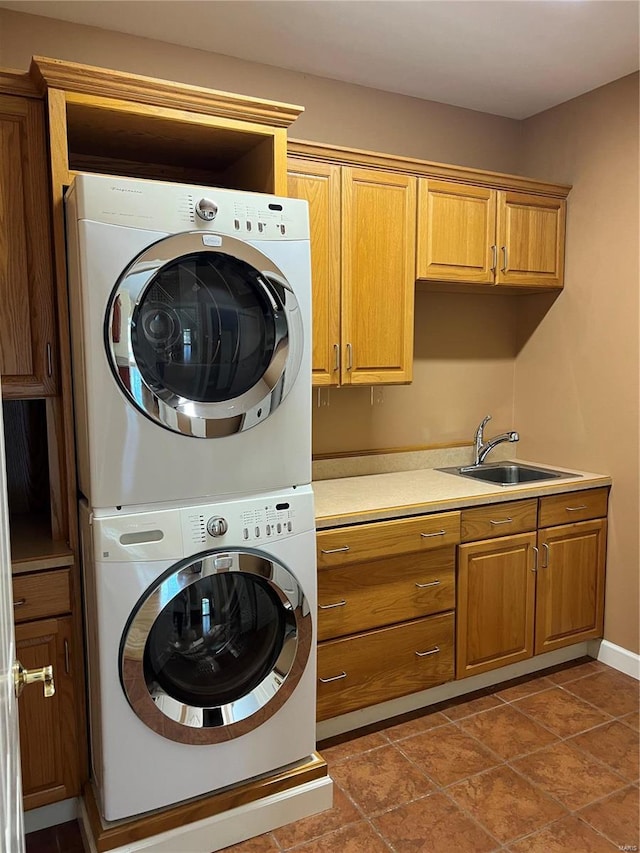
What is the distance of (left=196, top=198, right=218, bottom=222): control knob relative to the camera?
181cm

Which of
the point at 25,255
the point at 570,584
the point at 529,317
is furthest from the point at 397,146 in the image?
the point at 570,584

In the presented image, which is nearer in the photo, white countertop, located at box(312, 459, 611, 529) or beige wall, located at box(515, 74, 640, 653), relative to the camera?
white countertop, located at box(312, 459, 611, 529)

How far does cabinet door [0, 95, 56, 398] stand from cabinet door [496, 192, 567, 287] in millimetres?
2014

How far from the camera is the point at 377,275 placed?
2.72 m

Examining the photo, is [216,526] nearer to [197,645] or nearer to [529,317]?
[197,645]

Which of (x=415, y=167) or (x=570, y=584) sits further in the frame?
(x=570, y=584)

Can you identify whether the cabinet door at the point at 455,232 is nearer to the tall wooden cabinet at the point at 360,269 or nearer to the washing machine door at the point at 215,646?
the tall wooden cabinet at the point at 360,269

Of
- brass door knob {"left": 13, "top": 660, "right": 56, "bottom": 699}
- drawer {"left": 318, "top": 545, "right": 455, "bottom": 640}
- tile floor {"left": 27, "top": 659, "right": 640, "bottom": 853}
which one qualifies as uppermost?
brass door knob {"left": 13, "top": 660, "right": 56, "bottom": 699}

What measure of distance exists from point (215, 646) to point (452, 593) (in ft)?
3.65

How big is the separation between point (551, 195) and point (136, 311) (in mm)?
2321

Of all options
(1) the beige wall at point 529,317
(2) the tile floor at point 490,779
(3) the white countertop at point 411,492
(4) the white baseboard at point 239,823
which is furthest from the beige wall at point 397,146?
(4) the white baseboard at point 239,823

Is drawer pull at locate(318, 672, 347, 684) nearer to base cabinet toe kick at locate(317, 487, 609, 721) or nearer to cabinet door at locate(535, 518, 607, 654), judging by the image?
base cabinet toe kick at locate(317, 487, 609, 721)

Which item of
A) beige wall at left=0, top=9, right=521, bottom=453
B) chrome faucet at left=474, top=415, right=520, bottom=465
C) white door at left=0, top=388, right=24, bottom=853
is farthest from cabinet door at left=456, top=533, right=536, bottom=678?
white door at left=0, top=388, right=24, bottom=853

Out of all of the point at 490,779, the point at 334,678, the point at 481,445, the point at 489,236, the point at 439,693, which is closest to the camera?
the point at 490,779
